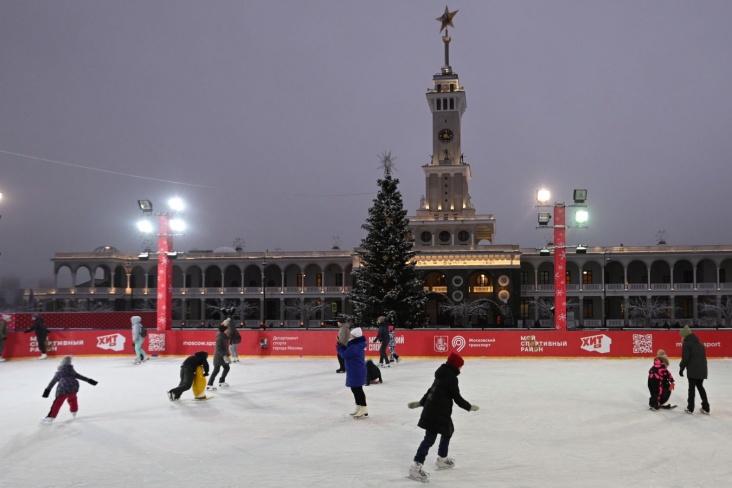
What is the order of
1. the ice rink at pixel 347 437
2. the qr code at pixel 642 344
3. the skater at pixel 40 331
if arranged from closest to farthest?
the ice rink at pixel 347 437 → the skater at pixel 40 331 → the qr code at pixel 642 344

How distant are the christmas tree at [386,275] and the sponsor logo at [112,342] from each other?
13.7 metres

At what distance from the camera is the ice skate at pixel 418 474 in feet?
23.3

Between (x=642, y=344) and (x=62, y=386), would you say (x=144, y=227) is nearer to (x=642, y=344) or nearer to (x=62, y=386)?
(x=62, y=386)

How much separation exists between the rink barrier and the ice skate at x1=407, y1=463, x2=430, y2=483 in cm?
1597

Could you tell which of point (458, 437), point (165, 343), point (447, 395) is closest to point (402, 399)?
point (458, 437)

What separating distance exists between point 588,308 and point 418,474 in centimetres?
5868

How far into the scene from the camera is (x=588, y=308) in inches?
2414

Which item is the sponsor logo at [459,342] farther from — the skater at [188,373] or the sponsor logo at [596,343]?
the skater at [188,373]

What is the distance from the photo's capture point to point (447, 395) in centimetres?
731

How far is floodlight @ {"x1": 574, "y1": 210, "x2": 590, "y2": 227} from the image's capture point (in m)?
22.0

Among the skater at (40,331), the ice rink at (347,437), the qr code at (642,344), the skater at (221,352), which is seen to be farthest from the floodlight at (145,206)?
the qr code at (642,344)

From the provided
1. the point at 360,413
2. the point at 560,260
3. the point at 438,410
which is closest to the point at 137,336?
the point at 360,413

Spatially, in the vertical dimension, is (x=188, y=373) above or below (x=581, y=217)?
below

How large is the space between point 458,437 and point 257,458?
3.24m
